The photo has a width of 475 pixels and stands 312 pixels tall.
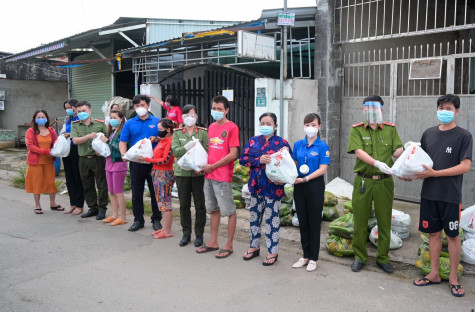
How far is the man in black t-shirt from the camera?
165 inches

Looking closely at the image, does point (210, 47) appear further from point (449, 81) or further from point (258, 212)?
point (258, 212)

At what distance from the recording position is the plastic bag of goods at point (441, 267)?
442cm

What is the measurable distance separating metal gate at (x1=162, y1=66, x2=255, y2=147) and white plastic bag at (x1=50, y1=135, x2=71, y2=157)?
3.68 m

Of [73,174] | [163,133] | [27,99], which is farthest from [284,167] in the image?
[27,99]

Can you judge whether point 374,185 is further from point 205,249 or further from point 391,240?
point 205,249

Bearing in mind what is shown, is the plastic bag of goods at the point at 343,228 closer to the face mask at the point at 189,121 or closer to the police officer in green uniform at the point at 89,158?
the face mask at the point at 189,121

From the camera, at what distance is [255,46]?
26.9ft

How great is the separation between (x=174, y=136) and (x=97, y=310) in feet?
7.83

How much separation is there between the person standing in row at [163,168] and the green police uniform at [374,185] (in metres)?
2.42

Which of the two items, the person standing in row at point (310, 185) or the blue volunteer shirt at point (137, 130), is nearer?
the person standing in row at point (310, 185)

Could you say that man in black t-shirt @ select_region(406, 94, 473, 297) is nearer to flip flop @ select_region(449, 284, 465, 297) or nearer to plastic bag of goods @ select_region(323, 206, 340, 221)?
flip flop @ select_region(449, 284, 465, 297)

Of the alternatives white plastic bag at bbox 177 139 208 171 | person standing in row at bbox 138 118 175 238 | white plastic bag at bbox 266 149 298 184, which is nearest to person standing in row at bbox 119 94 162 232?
person standing in row at bbox 138 118 175 238

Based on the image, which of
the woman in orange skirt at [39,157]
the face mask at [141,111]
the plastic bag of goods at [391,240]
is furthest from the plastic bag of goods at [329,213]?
the woman in orange skirt at [39,157]

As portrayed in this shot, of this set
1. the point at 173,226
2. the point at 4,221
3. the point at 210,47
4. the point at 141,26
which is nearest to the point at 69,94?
the point at 141,26
